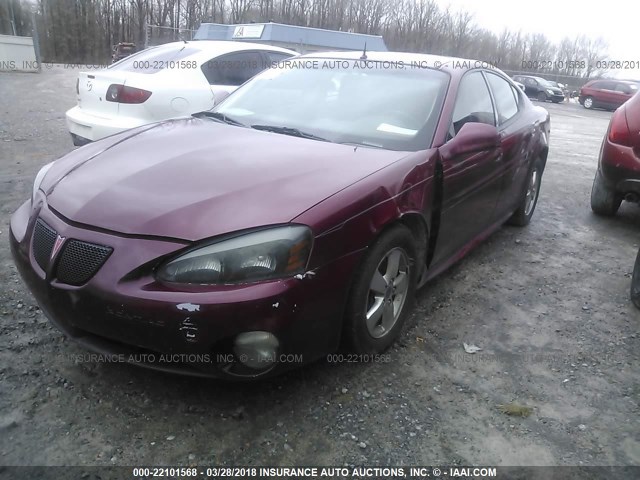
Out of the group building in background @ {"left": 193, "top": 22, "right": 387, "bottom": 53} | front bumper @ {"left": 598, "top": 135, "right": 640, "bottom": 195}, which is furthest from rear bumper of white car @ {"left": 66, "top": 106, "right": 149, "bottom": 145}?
building in background @ {"left": 193, "top": 22, "right": 387, "bottom": 53}

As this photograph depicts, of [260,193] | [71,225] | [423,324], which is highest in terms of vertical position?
[260,193]

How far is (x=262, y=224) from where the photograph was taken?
2.02 m

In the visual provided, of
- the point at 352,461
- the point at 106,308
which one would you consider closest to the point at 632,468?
the point at 352,461

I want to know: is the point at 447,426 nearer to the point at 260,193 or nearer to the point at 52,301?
the point at 260,193

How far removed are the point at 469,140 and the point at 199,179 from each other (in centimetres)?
167

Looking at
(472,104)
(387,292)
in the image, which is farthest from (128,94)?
(387,292)

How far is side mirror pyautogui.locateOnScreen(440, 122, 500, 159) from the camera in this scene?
2.99 m

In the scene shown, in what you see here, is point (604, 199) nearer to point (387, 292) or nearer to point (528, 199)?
point (528, 199)

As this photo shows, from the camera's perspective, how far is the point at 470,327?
3143 mm

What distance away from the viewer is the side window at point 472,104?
322 centimetres

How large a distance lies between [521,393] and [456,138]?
4.74 feet

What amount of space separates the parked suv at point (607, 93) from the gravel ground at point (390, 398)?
26.9 metres

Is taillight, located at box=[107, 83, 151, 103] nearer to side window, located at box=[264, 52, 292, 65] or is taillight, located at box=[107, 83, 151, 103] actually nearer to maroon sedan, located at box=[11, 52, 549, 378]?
side window, located at box=[264, 52, 292, 65]

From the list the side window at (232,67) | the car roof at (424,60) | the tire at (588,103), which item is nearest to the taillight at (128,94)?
the side window at (232,67)
